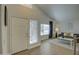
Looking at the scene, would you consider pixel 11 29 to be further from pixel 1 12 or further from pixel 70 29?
pixel 70 29

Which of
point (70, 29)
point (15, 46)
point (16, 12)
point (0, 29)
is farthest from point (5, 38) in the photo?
point (70, 29)

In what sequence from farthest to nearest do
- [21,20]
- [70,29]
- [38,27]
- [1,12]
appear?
[70,29] → [38,27] → [21,20] → [1,12]

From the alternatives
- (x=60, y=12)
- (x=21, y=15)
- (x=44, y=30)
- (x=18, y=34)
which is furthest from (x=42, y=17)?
(x=18, y=34)

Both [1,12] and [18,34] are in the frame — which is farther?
[18,34]

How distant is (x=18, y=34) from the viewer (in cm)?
508

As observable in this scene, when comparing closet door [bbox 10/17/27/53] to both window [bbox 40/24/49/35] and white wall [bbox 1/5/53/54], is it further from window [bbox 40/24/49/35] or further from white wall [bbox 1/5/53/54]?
window [bbox 40/24/49/35]

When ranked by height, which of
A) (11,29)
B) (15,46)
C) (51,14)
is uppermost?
(51,14)

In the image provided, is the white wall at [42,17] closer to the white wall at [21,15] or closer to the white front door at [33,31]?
the white wall at [21,15]

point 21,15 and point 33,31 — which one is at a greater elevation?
point 21,15

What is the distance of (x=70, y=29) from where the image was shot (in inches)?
286

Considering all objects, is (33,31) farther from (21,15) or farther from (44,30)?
(21,15)
